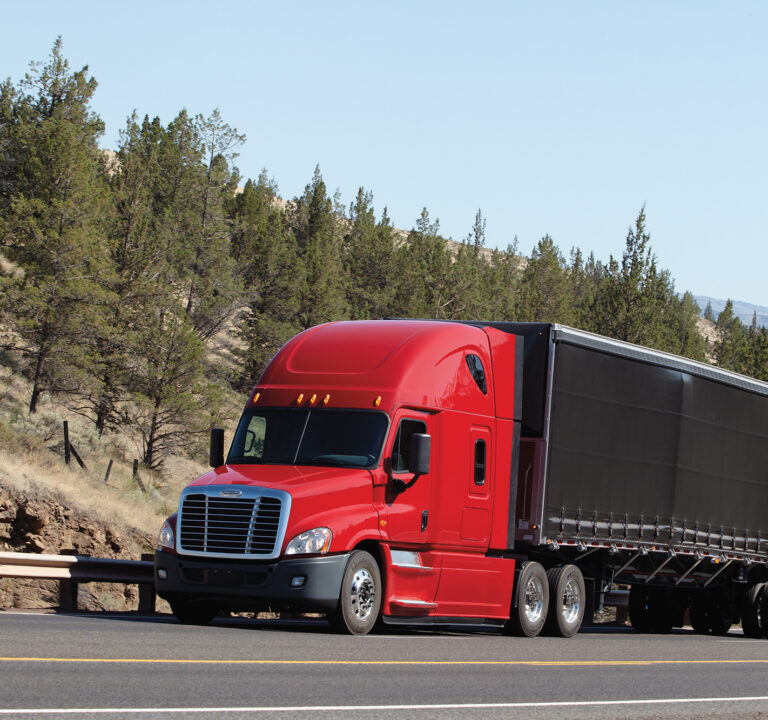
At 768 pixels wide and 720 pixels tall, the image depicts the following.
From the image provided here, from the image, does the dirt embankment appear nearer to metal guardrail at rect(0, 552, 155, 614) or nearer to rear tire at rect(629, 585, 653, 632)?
metal guardrail at rect(0, 552, 155, 614)

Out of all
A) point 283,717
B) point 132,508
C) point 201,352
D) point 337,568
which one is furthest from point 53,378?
point 283,717

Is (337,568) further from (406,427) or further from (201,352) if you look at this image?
(201,352)

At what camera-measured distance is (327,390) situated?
1455cm

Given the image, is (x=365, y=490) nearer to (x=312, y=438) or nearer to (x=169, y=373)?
(x=312, y=438)

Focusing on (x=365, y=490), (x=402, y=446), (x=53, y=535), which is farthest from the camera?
(x=53, y=535)

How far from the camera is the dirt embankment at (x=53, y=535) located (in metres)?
22.2

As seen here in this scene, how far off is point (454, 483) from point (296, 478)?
8.13ft

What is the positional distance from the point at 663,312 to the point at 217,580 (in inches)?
1922

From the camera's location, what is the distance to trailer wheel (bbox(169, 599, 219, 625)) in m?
13.9

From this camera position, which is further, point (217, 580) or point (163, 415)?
point (163, 415)

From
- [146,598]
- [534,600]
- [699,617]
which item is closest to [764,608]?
[699,617]

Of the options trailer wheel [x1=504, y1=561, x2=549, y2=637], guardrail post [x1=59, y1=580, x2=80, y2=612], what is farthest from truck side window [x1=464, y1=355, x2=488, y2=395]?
guardrail post [x1=59, y1=580, x2=80, y2=612]

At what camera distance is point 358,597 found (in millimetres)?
13430

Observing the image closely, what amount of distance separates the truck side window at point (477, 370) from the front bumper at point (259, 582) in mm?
3451
